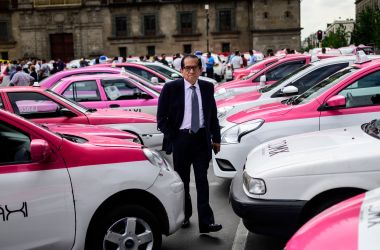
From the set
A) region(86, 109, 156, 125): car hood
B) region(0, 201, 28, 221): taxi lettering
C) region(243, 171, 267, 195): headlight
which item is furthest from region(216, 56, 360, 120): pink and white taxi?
region(0, 201, 28, 221): taxi lettering

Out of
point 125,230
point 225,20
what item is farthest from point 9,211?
point 225,20

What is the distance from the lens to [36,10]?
194 feet

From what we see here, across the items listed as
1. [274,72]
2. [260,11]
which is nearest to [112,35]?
[260,11]

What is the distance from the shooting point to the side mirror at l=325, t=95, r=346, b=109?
618cm

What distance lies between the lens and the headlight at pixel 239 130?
260 inches

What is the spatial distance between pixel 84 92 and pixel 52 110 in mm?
2212

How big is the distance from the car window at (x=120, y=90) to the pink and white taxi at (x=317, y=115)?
159 inches

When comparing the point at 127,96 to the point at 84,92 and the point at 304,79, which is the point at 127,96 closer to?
the point at 84,92

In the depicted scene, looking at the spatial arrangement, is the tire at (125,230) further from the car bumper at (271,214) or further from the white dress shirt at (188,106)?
the white dress shirt at (188,106)

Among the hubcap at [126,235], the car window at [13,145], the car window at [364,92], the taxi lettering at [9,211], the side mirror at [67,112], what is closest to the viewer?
the taxi lettering at [9,211]

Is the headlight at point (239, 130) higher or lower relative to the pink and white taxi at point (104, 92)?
Answer: lower

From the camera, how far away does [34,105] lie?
8055 millimetres

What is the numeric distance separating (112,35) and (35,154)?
184ft

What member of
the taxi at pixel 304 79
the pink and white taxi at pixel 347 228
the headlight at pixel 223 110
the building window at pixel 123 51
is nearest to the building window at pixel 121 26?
the building window at pixel 123 51
